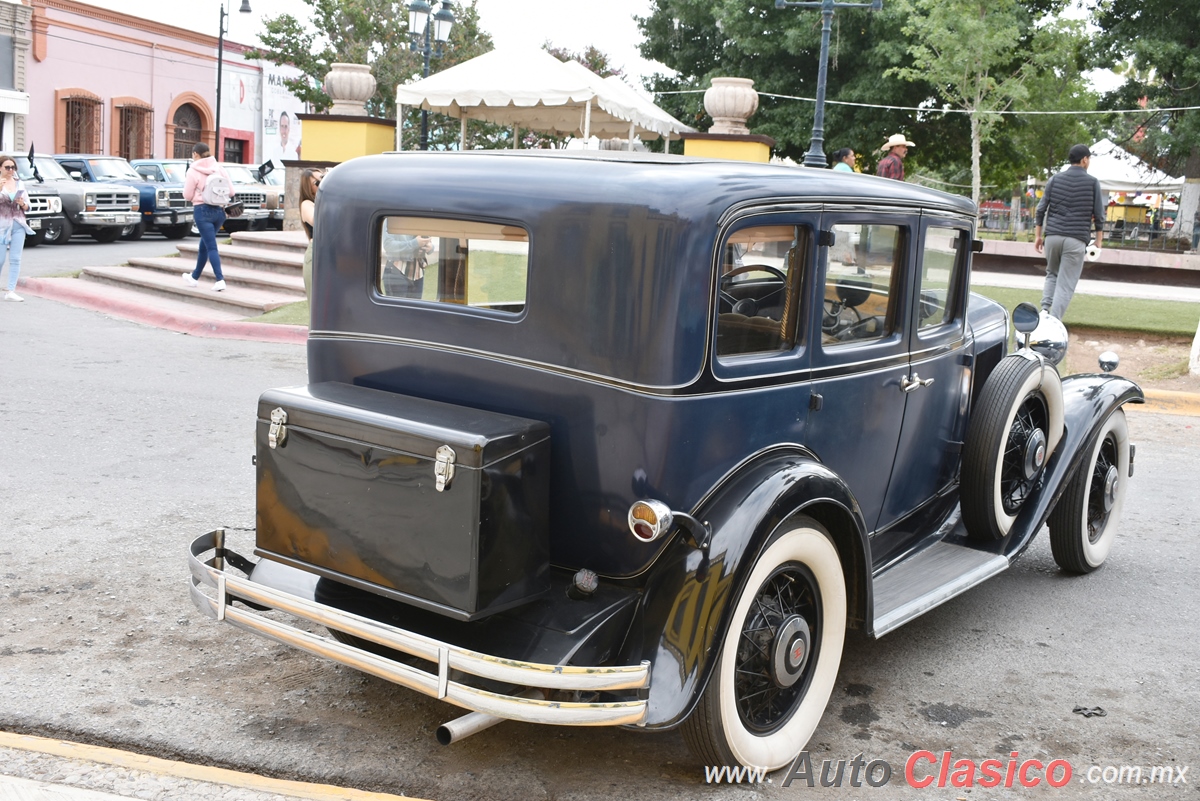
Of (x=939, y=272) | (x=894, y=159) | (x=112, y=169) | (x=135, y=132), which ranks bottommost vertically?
(x=939, y=272)

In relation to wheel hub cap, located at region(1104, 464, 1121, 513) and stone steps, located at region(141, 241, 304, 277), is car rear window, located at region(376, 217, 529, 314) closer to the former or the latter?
wheel hub cap, located at region(1104, 464, 1121, 513)

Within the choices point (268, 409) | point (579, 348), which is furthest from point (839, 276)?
point (268, 409)

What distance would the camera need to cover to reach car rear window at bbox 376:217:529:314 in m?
3.45

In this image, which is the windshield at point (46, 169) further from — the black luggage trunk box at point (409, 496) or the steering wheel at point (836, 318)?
the steering wheel at point (836, 318)

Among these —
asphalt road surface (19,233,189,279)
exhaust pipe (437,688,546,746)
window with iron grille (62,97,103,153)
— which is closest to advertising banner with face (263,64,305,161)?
window with iron grille (62,97,103,153)

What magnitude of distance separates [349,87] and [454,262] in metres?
15.1

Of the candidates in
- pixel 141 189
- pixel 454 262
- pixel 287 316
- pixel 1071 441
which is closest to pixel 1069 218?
pixel 1071 441

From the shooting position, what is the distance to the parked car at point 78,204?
67.4 ft

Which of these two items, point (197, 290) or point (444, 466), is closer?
point (444, 466)

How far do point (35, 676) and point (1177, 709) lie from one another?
12.5 feet

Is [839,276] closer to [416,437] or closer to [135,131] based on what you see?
[416,437]

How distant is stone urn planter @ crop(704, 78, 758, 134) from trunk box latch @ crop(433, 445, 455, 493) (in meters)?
14.3

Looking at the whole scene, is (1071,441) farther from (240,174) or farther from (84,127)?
(84,127)

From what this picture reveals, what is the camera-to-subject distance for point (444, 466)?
295 cm
